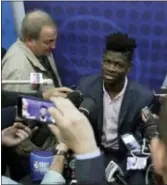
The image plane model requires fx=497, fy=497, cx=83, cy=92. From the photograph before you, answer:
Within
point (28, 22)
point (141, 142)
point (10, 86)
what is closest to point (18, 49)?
point (28, 22)

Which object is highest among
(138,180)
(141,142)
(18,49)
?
(18,49)

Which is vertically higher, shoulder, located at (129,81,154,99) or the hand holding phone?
shoulder, located at (129,81,154,99)

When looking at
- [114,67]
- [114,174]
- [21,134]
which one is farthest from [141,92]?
[21,134]

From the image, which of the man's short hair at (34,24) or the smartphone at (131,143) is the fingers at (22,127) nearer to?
the smartphone at (131,143)

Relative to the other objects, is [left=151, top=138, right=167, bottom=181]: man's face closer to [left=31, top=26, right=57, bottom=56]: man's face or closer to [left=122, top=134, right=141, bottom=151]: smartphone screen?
[left=122, top=134, right=141, bottom=151]: smartphone screen

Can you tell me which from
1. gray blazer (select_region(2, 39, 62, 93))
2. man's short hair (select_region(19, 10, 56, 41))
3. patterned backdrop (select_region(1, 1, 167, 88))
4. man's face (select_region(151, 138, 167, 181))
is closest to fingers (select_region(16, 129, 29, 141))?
gray blazer (select_region(2, 39, 62, 93))

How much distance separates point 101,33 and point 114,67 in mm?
883

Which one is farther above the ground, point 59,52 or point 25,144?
point 59,52

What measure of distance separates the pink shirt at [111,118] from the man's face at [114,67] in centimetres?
7

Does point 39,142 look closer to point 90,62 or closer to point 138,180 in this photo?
point 138,180

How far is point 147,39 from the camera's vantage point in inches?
117

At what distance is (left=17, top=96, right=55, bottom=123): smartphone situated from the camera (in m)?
1.49

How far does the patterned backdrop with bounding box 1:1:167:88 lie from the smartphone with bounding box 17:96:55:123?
1497 millimetres

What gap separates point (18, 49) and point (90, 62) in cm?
57
